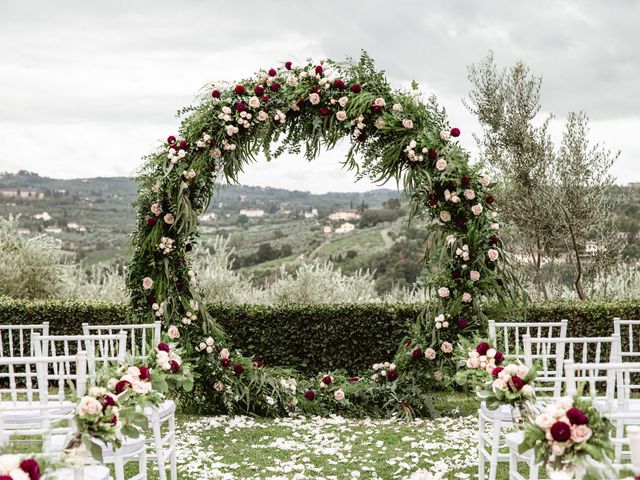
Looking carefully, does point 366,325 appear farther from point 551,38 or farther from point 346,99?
point 551,38

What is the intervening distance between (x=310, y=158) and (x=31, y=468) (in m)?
4.93

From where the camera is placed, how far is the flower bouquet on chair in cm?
260

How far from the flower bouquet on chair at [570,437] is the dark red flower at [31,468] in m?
1.69

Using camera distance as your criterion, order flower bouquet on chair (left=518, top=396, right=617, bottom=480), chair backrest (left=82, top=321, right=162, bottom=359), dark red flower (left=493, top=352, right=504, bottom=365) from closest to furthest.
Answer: flower bouquet on chair (left=518, top=396, right=617, bottom=480)
dark red flower (left=493, top=352, right=504, bottom=365)
chair backrest (left=82, top=321, right=162, bottom=359)

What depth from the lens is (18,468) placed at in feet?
7.15

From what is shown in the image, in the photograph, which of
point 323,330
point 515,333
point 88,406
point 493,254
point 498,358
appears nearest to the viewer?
point 88,406

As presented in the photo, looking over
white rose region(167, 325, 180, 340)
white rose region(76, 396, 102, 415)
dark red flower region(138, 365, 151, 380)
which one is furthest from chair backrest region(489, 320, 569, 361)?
white rose region(167, 325, 180, 340)

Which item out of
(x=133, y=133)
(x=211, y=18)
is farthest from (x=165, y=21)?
(x=133, y=133)

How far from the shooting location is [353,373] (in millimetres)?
8273

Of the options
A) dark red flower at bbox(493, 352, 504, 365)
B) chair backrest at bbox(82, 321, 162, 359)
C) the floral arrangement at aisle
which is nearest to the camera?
the floral arrangement at aisle

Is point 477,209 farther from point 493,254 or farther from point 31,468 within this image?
point 31,468

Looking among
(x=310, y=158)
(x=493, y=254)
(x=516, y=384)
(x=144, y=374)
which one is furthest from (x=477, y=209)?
(x=144, y=374)

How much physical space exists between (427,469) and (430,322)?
1.88 meters

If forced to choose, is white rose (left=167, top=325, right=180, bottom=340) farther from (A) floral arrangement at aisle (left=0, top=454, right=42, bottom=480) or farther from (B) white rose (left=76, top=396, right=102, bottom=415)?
(A) floral arrangement at aisle (left=0, top=454, right=42, bottom=480)
